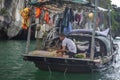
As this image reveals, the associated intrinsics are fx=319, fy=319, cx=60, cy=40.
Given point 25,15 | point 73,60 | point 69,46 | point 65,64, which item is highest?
point 25,15

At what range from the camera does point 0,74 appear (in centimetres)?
1264

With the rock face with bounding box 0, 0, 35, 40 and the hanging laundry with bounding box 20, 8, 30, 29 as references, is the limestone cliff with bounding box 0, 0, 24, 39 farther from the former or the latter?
the hanging laundry with bounding box 20, 8, 30, 29

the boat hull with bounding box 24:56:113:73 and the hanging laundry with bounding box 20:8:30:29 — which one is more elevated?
the hanging laundry with bounding box 20:8:30:29

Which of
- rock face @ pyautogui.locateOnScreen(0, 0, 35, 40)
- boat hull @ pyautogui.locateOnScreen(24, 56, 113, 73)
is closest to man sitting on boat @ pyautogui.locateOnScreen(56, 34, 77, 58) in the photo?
boat hull @ pyautogui.locateOnScreen(24, 56, 113, 73)

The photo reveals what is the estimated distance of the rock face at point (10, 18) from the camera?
3544 centimetres

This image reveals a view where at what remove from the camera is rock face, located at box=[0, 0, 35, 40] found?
3544 cm

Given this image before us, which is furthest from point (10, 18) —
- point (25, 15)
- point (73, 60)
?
point (73, 60)

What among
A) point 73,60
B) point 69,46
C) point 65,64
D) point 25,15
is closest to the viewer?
point 73,60

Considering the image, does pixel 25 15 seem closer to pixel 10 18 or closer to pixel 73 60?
pixel 73 60

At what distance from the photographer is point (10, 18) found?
3666 centimetres

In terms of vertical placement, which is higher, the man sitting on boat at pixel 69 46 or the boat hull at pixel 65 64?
the man sitting on boat at pixel 69 46

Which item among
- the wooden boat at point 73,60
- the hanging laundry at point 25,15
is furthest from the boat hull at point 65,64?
the hanging laundry at point 25,15

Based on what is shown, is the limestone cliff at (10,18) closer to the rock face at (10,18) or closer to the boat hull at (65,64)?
the rock face at (10,18)

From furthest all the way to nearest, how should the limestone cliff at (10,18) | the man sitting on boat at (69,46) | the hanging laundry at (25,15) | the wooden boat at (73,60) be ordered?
the limestone cliff at (10,18), the hanging laundry at (25,15), the man sitting on boat at (69,46), the wooden boat at (73,60)
